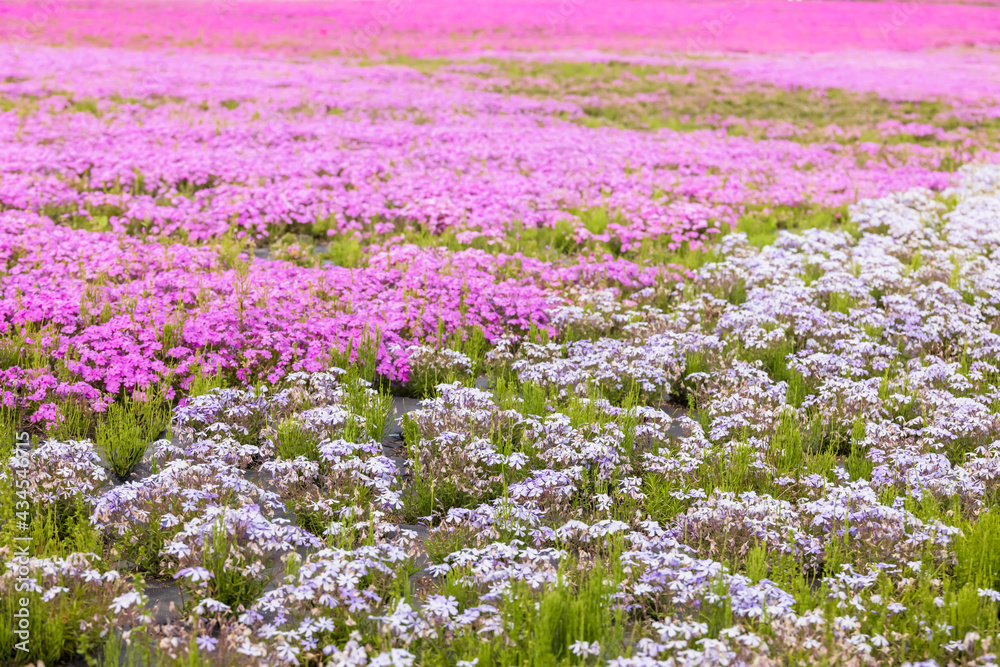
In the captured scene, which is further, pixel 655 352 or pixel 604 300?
pixel 604 300

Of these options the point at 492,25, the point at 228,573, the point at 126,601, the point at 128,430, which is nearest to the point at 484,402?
the point at 228,573

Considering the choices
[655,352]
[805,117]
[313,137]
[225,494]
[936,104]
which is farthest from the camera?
[936,104]

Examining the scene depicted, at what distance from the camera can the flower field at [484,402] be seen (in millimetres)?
4055

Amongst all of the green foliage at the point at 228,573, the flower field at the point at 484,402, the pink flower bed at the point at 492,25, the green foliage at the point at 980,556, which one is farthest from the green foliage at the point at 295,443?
the pink flower bed at the point at 492,25

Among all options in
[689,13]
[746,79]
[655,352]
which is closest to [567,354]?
[655,352]

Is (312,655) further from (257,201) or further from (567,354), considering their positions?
(257,201)

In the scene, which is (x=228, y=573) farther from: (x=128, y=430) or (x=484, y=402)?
(x=484, y=402)

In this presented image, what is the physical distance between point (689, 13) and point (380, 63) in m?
32.8

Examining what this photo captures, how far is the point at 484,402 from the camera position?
20.6 feet

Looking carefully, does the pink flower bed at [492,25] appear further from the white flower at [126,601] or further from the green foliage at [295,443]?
the white flower at [126,601]

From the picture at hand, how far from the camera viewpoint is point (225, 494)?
16.2 ft

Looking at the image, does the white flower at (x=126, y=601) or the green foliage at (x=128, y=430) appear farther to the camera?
the green foliage at (x=128, y=430)

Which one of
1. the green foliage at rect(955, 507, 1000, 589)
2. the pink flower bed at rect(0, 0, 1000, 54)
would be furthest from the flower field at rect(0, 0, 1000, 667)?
the pink flower bed at rect(0, 0, 1000, 54)

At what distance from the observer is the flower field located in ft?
13.3
